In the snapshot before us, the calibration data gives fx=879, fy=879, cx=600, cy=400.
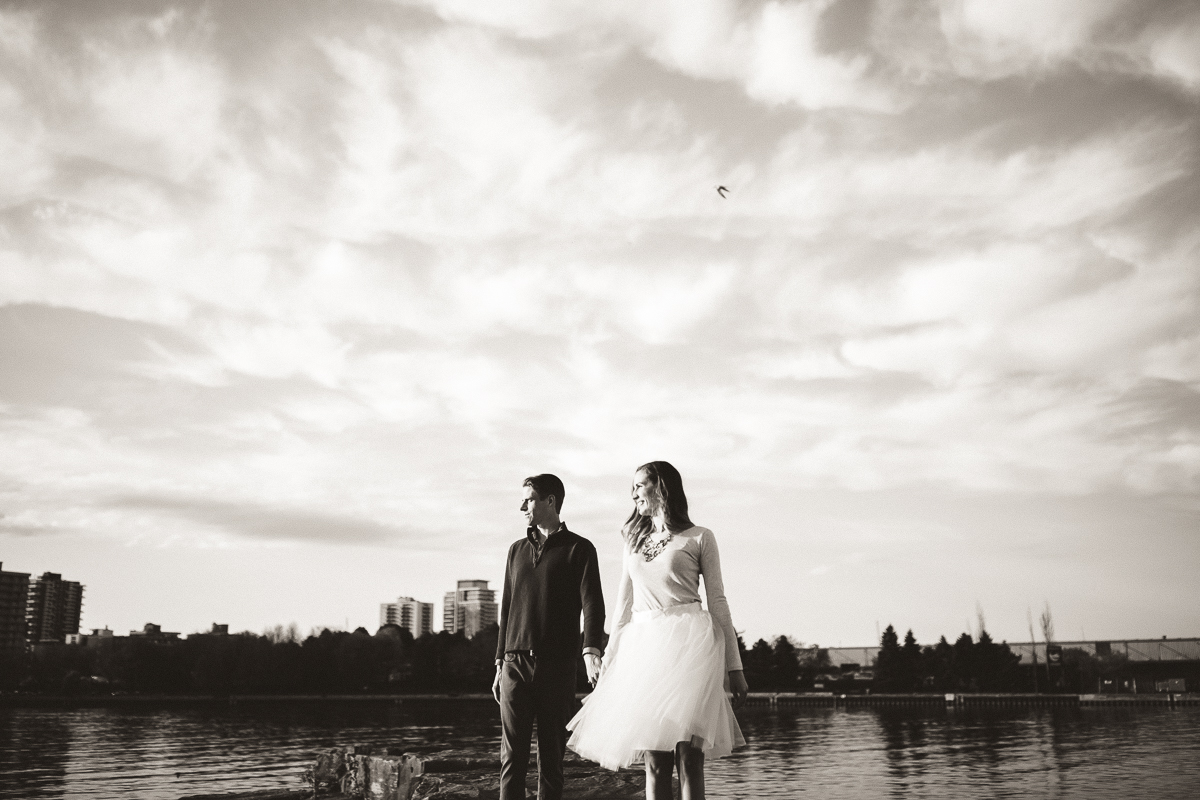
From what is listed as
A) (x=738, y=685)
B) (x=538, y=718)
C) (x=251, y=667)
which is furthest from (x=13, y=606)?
(x=738, y=685)

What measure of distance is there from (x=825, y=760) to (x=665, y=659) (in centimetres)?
2744

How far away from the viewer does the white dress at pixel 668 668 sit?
4.83 m

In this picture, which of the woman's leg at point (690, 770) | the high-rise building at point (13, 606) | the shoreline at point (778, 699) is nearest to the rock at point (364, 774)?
the woman's leg at point (690, 770)

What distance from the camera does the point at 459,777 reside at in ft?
36.6

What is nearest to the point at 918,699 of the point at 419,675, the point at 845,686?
the point at 845,686

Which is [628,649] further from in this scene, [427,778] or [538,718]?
[427,778]

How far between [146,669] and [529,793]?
128 m

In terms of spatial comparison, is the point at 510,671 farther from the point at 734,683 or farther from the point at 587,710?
the point at 734,683

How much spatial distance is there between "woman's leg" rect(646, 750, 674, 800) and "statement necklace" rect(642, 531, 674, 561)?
1.08 metres

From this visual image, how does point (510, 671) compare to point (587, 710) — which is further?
point (510, 671)

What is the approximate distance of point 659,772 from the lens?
194 inches

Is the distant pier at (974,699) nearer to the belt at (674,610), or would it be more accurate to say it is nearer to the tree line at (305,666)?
the tree line at (305,666)

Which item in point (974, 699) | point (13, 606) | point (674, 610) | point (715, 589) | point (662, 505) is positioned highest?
point (13, 606)

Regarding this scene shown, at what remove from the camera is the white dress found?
483 cm
